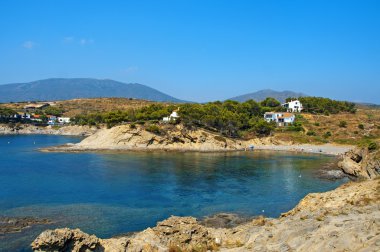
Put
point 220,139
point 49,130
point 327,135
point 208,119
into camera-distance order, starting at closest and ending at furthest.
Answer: point 220,139 → point 208,119 → point 327,135 → point 49,130

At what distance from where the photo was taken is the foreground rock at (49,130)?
135750 millimetres

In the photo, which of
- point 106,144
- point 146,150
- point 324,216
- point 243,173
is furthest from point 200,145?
point 324,216

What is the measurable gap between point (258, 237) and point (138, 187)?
29.3 metres

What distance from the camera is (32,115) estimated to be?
6324 inches

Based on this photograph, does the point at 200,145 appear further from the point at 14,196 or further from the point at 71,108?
the point at 71,108

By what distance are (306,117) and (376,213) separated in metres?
102

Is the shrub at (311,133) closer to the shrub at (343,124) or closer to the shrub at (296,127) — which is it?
the shrub at (296,127)

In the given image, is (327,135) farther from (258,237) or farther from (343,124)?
(258,237)

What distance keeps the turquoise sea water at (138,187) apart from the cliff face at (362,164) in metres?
4.95

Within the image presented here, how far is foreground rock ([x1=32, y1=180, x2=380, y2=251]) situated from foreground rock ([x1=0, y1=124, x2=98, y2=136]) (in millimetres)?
118965

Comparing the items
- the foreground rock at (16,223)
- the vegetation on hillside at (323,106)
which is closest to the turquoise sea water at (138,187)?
the foreground rock at (16,223)

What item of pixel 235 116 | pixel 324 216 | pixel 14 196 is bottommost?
pixel 14 196

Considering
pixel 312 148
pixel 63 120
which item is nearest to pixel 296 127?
pixel 312 148

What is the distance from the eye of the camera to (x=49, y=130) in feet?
468
